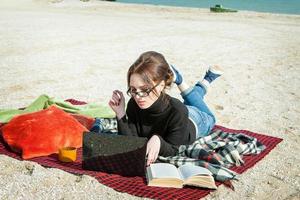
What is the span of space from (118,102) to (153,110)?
344 millimetres

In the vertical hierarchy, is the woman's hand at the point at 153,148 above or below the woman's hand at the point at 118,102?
below

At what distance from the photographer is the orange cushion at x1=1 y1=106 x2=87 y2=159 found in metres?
4.24

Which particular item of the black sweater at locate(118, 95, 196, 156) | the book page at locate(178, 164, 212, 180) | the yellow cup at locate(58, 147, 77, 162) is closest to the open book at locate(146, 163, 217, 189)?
the book page at locate(178, 164, 212, 180)

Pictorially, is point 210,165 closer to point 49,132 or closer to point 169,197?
point 169,197

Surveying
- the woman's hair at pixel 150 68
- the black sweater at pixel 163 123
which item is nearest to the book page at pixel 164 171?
the black sweater at pixel 163 123

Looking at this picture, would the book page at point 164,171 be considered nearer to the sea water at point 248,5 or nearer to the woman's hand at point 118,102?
the woman's hand at point 118,102

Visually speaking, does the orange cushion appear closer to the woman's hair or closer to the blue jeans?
the woman's hair

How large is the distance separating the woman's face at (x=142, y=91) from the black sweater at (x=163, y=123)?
62 millimetres

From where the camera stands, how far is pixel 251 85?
8148mm

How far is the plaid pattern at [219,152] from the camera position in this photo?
3859mm

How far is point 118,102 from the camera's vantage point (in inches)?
162

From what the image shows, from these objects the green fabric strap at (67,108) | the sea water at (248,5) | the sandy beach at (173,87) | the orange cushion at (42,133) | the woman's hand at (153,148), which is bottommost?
the sea water at (248,5)

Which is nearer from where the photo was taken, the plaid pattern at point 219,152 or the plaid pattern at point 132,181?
the plaid pattern at point 132,181

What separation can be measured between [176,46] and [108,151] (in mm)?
8929
